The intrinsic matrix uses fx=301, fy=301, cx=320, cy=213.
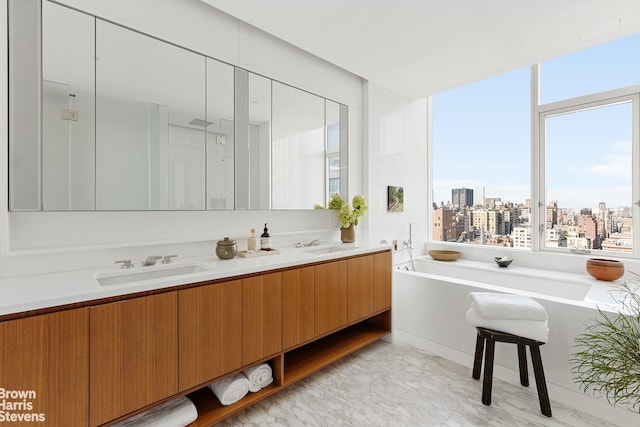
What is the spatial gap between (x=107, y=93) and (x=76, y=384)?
57.6 inches

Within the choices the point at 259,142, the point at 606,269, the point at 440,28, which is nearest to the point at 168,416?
the point at 259,142

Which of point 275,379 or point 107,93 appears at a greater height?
point 107,93

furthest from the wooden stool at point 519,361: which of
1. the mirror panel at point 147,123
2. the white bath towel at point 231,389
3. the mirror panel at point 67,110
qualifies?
the mirror panel at point 67,110

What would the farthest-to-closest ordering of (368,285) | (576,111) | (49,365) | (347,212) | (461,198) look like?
(461,198), (576,111), (347,212), (368,285), (49,365)

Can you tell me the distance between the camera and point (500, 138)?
11.4 feet

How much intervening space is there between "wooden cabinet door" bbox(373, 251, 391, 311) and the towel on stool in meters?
0.84

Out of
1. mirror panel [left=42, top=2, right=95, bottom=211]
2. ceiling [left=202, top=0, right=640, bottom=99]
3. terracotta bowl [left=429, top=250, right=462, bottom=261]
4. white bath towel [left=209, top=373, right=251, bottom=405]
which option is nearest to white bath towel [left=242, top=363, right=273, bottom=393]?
white bath towel [left=209, top=373, right=251, bottom=405]

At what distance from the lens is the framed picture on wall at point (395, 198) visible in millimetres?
3414

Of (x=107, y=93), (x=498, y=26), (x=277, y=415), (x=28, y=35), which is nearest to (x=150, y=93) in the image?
(x=107, y=93)

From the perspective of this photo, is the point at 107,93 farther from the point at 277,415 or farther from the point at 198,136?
the point at 277,415

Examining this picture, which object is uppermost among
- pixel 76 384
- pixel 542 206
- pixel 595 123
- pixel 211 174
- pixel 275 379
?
pixel 595 123

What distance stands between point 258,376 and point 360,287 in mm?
988

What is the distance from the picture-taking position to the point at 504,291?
2271mm

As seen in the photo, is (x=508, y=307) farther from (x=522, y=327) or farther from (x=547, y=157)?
(x=547, y=157)
